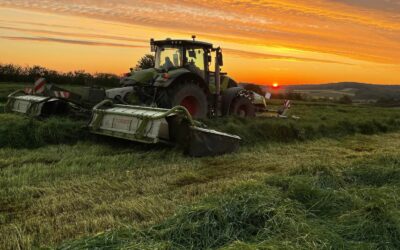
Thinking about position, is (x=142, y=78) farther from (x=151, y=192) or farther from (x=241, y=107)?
(x=151, y=192)

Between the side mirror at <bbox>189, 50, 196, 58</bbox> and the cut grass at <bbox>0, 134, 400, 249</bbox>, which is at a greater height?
the side mirror at <bbox>189, 50, 196, 58</bbox>

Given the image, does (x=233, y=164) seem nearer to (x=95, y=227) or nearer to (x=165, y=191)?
(x=165, y=191)

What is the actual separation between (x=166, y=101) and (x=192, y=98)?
763 mm

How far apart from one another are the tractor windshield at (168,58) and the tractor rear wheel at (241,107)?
78.0 inches

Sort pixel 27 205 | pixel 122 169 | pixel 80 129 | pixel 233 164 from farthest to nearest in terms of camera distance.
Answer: pixel 80 129 < pixel 233 164 < pixel 122 169 < pixel 27 205

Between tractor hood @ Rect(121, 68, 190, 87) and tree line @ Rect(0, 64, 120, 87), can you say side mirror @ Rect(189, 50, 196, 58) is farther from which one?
tree line @ Rect(0, 64, 120, 87)

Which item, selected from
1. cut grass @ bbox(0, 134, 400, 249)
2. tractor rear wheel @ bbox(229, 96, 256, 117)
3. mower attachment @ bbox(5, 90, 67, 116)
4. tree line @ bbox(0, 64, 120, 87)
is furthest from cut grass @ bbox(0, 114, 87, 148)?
tree line @ bbox(0, 64, 120, 87)

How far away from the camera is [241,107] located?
12523 millimetres

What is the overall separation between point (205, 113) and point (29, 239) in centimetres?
721

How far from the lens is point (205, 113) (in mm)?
10797

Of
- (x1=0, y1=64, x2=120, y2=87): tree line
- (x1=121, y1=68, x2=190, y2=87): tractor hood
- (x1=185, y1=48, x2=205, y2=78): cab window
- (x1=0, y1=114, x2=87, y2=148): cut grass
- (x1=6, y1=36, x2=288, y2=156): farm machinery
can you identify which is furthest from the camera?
(x1=0, y1=64, x2=120, y2=87): tree line

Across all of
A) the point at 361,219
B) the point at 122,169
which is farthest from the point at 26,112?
the point at 361,219

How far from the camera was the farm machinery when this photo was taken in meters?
8.22

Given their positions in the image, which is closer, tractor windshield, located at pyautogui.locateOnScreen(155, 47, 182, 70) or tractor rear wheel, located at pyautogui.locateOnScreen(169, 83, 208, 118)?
tractor rear wheel, located at pyautogui.locateOnScreen(169, 83, 208, 118)
